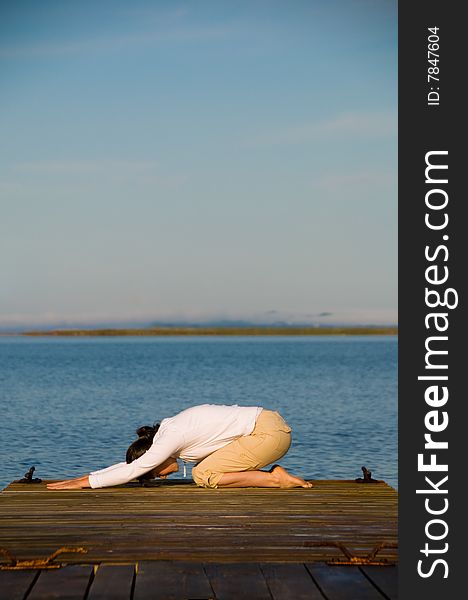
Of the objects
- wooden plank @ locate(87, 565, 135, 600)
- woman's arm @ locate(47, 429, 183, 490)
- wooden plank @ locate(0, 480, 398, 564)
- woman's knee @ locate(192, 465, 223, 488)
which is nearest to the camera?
wooden plank @ locate(87, 565, 135, 600)

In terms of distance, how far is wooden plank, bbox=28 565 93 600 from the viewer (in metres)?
4.49

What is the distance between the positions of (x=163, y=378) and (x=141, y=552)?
36413 mm

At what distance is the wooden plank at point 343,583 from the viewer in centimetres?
450

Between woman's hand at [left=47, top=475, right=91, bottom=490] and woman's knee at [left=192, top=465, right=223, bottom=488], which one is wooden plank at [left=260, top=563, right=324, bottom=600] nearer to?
woman's knee at [left=192, top=465, right=223, bottom=488]

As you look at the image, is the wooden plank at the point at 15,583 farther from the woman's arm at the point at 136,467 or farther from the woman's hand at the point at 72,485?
the woman's hand at the point at 72,485

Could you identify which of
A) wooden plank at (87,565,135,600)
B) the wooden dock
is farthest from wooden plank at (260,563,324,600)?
wooden plank at (87,565,135,600)

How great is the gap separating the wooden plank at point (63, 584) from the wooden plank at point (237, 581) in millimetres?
561

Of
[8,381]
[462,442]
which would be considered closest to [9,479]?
[462,442]

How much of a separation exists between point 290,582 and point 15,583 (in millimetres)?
1205

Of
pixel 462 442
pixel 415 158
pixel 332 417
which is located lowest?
pixel 332 417

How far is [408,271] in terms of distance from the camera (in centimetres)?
349

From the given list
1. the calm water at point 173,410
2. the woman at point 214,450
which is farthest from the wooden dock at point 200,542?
the calm water at point 173,410

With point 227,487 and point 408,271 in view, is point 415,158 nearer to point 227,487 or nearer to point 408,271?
point 408,271

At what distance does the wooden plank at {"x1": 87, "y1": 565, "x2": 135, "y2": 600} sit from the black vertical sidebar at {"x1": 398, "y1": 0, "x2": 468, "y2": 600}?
1543 mm
